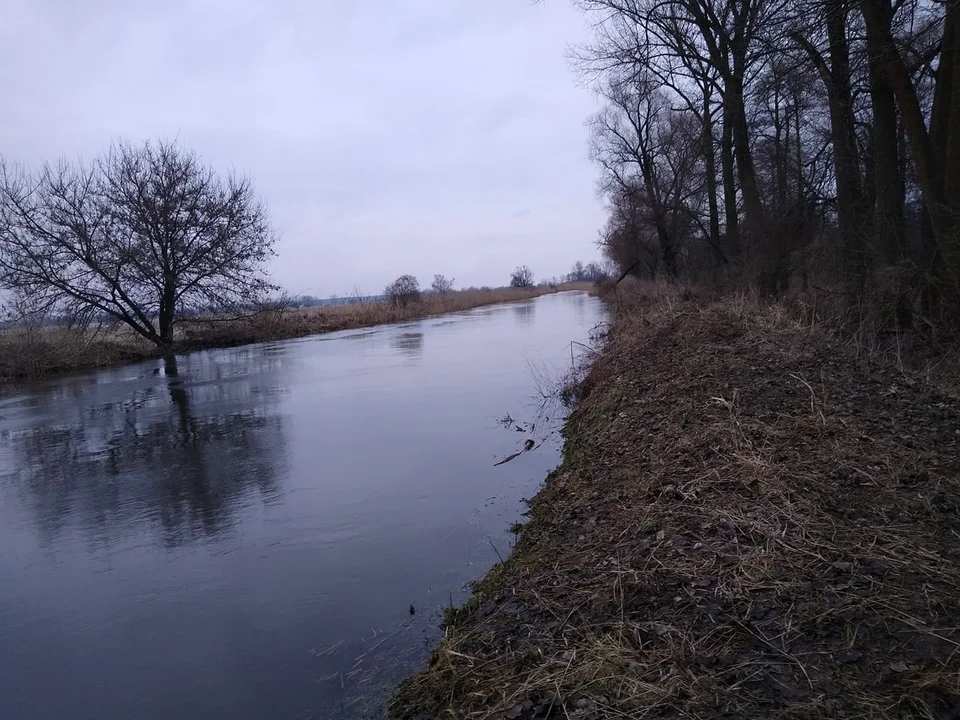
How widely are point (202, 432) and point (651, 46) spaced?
16.0m

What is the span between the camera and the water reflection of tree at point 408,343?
23.4m

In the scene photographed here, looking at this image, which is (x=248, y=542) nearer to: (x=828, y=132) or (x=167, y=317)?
(x=828, y=132)

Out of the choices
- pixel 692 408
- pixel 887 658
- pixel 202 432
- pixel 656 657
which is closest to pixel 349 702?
pixel 656 657

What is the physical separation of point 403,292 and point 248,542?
157 feet

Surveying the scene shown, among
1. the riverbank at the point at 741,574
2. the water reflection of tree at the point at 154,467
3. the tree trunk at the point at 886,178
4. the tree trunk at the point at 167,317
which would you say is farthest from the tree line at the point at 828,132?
the tree trunk at the point at 167,317

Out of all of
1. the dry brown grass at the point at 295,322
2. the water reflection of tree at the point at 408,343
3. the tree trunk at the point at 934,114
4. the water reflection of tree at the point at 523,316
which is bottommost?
the water reflection of tree at the point at 408,343

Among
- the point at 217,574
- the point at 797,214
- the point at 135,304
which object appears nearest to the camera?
the point at 217,574

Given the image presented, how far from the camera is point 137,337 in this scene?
28469 millimetres

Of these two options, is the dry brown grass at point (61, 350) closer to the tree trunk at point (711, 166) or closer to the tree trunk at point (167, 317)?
the tree trunk at point (167, 317)

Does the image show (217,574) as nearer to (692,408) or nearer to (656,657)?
(656,657)

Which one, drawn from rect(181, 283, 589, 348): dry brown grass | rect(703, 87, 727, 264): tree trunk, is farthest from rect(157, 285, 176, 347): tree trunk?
rect(703, 87, 727, 264): tree trunk

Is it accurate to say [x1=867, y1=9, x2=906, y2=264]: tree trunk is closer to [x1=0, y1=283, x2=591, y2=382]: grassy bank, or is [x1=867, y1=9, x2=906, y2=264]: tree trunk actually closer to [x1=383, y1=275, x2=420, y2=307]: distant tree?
[x1=0, y1=283, x2=591, y2=382]: grassy bank

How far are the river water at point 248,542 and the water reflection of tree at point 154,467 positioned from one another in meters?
0.04

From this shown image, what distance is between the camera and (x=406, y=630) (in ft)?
15.5
